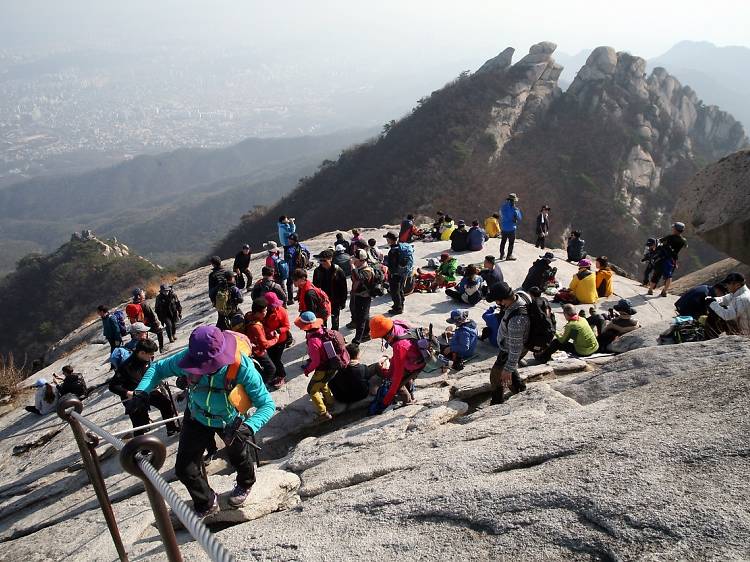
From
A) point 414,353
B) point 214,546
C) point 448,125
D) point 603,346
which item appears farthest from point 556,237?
point 214,546

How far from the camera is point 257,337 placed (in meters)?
7.92

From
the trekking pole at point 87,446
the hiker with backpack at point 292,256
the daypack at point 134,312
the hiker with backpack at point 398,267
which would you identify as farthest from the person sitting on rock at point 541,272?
the trekking pole at point 87,446

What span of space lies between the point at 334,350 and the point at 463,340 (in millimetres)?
2988

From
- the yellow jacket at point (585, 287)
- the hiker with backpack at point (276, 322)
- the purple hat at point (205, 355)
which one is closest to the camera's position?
the purple hat at point (205, 355)

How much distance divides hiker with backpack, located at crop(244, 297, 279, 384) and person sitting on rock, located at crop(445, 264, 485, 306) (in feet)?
20.5

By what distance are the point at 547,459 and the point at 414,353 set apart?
2874 millimetres

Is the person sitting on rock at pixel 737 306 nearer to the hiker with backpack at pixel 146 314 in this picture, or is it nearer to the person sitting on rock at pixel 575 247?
the person sitting on rock at pixel 575 247

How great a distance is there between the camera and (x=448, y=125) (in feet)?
219

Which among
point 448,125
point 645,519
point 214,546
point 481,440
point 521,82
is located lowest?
point 481,440

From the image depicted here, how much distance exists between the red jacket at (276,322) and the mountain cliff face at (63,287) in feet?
159

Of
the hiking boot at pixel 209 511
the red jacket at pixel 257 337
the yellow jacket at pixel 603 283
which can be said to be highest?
the red jacket at pixel 257 337

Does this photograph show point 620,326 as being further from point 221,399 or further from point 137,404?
Answer: point 137,404

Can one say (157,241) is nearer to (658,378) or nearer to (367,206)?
(367,206)

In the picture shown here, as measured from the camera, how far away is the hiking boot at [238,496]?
4.83 meters
